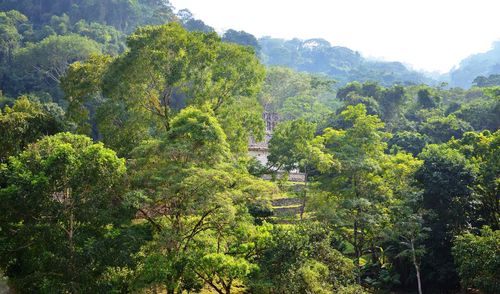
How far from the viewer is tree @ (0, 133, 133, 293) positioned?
11422 millimetres

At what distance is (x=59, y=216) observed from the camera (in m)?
11.8

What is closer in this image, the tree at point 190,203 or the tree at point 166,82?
the tree at point 190,203

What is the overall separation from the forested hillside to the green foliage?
0.05 metres

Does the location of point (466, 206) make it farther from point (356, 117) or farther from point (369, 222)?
point (356, 117)

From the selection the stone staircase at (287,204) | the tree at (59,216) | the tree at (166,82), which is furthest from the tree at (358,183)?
the tree at (59,216)

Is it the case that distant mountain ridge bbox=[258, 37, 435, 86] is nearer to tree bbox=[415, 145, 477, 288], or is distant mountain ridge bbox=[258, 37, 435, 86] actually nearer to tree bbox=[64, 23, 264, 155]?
tree bbox=[415, 145, 477, 288]

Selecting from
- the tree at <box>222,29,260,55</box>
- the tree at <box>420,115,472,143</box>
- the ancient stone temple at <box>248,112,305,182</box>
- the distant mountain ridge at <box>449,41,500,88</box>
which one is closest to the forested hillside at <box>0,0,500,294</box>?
the tree at <box>420,115,472,143</box>

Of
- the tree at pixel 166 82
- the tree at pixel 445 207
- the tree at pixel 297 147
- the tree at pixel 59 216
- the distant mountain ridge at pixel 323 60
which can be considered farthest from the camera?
the distant mountain ridge at pixel 323 60

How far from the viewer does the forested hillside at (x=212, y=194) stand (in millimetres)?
11891

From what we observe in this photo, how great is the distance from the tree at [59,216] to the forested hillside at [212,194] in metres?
0.04

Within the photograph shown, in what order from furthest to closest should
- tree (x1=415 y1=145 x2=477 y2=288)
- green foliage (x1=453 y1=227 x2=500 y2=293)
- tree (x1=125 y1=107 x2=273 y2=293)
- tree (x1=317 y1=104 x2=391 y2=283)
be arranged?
tree (x1=317 y1=104 x2=391 y2=283)
tree (x1=415 y1=145 x2=477 y2=288)
green foliage (x1=453 y1=227 x2=500 y2=293)
tree (x1=125 y1=107 x2=273 y2=293)

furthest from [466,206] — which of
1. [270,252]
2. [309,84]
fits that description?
[309,84]

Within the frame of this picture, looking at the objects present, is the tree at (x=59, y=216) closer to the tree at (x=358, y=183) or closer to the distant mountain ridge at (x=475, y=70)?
the tree at (x=358, y=183)

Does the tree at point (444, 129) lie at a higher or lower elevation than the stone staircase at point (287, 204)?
higher
